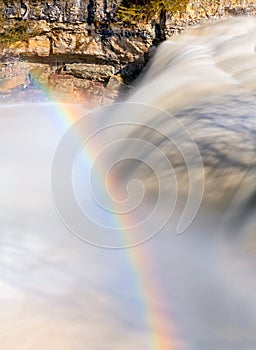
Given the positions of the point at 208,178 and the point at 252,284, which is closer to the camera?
the point at 252,284

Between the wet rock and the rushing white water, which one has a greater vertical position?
the wet rock

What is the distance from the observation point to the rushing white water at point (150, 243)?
5.19 feet

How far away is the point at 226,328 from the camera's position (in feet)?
5.15

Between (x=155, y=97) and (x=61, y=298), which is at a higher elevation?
(x=155, y=97)

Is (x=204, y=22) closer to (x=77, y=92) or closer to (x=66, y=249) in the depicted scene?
(x=77, y=92)

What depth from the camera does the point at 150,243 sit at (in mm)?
2205

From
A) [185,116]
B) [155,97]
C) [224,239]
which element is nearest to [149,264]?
[224,239]

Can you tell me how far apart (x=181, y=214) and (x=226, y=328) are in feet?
2.51

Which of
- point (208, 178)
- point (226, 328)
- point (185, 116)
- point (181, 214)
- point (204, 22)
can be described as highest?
point (204, 22)

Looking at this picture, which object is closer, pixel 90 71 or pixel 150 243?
pixel 150 243

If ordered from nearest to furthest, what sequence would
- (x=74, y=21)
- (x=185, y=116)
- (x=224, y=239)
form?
(x=224, y=239) < (x=185, y=116) < (x=74, y=21)

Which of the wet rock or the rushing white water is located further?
the wet rock

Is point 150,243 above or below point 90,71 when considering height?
below

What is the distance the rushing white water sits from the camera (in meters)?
1.58
